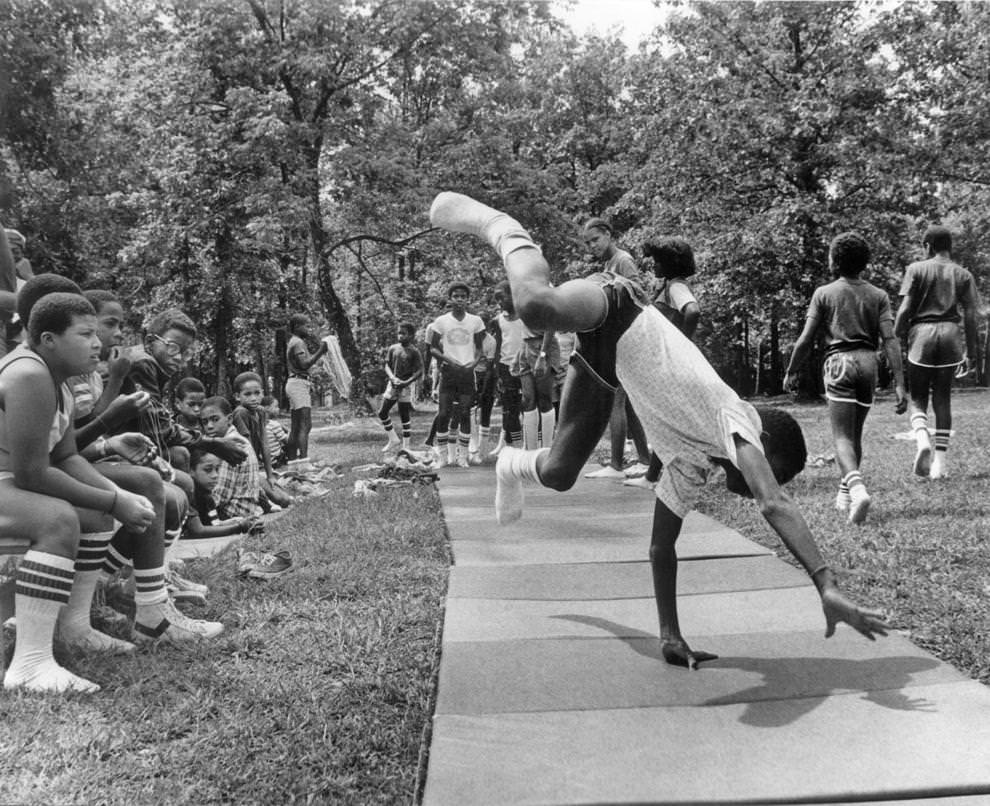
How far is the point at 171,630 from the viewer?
11.3 ft

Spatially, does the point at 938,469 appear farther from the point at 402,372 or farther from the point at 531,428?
the point at 402,372

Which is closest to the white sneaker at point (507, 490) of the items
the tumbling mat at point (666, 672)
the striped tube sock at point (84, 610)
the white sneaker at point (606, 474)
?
the tumbling mat at point (666, 672)

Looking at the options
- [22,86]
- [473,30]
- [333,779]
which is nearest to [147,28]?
[22,86]

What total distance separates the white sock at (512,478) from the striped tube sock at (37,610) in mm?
1953

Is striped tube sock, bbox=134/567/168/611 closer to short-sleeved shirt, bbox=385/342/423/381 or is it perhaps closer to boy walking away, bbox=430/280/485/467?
boy walking away, bbox=430/280/485/467

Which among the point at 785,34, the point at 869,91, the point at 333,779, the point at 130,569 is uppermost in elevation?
the point at 785,34

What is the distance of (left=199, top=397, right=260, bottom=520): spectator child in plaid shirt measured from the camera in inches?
244

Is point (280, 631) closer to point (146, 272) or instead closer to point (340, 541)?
point (340, 541)

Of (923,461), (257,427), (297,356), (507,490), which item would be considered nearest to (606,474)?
(923,461)

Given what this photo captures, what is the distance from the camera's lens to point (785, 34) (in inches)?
903

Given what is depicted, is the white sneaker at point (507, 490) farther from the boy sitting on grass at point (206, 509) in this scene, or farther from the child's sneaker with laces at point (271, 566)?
the boy sitting on grass at point (206, 509)

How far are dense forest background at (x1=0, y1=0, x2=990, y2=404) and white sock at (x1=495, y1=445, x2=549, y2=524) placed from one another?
11831 millimetres

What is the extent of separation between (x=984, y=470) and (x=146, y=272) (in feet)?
59.7

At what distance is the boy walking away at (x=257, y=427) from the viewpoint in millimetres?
7027
